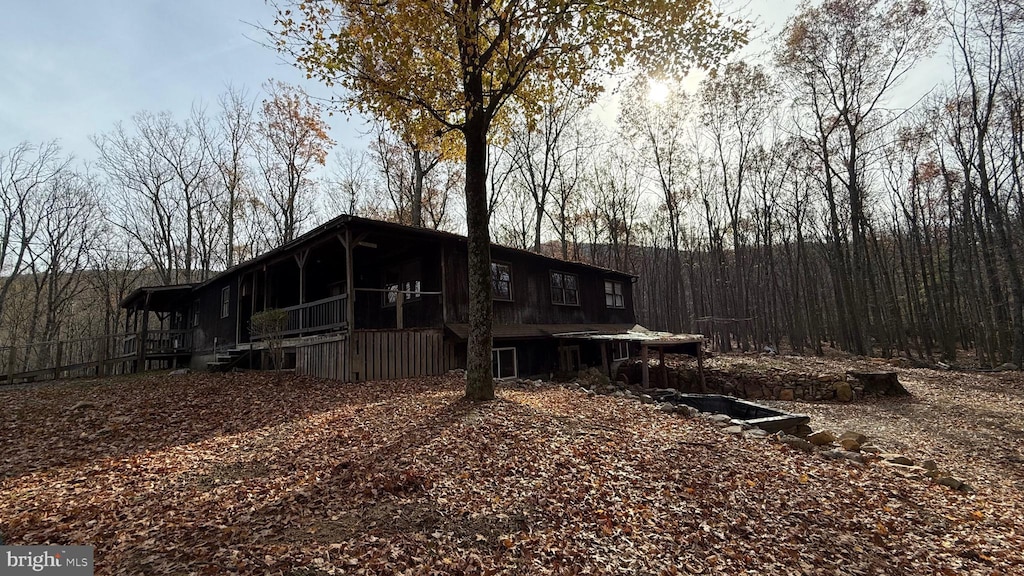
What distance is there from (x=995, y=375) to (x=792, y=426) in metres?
13.5

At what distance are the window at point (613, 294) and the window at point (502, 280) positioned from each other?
754 centimetres

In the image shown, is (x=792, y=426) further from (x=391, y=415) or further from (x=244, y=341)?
(x=244, y=341)

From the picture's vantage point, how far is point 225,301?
18891mm

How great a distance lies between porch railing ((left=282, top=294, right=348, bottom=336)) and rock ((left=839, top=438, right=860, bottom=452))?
11020mm

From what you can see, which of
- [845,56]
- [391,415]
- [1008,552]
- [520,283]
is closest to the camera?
[1008,552]

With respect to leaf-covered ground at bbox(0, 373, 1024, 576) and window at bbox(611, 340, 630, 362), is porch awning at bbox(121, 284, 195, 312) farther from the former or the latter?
window at bbox(611, 340, 630, 362)

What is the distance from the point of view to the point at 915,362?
18.4 metres

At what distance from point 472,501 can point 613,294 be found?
18993mm

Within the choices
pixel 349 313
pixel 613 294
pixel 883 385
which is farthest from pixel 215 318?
pixel 883 385

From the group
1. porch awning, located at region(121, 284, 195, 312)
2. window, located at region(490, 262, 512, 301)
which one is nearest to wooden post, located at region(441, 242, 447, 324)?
window, located at region(490, 262, 512, 301)

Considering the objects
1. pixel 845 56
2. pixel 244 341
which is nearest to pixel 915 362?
pixel 845 56

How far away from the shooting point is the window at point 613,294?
2166 cm

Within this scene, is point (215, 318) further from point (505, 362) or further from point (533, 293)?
point (533, 293)

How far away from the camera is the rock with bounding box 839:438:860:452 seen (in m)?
7.02
